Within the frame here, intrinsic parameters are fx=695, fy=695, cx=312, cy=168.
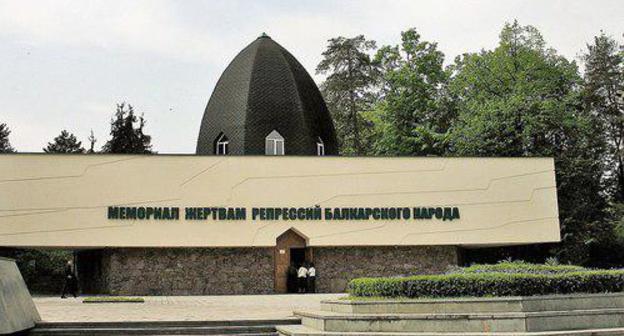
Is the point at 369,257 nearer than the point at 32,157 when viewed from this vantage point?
No

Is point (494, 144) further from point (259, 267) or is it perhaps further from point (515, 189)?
point (259, 267)

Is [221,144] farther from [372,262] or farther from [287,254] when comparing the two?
[372,262]

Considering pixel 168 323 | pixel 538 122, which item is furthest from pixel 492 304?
pixel 538 122

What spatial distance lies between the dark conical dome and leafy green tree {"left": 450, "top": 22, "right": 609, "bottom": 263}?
8383 mm

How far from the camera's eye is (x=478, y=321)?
11.9 meters

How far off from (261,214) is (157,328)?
43.9ft

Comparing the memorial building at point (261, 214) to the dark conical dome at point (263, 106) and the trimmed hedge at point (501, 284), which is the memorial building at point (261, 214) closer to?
the dark conical dome at point (263, 106)

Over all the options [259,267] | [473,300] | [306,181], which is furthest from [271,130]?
[473,300]

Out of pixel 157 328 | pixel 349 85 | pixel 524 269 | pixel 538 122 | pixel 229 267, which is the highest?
pixel 349 85

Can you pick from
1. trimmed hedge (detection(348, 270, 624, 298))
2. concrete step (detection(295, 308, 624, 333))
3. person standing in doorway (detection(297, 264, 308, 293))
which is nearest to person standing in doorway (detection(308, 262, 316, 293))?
person standing in doorway (detection(297, 264, 308, 293))

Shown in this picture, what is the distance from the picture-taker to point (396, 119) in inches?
1549

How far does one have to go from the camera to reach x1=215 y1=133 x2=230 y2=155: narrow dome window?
108 ft

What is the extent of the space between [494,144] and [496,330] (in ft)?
83.1

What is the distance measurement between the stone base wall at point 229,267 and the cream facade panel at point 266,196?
72cm
